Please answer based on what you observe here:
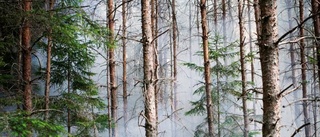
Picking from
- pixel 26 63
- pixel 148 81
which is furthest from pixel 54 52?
pixel 148 81

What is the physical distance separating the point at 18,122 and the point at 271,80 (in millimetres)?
2253

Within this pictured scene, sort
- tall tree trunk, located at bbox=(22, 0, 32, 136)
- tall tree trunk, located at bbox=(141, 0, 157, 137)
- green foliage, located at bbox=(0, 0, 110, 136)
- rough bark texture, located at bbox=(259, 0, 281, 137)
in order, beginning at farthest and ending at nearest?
tall tree trunk, located at bbox=(22, 0, 32, 136) → tall tree trunk, located at bbox=(141, 0, 157, 137) → green foliage, located at bbox=(0, 0, 110, 136) → rough bark texture, located at bbox=(259, 0, 281, 137)

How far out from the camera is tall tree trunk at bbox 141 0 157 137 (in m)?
4.01

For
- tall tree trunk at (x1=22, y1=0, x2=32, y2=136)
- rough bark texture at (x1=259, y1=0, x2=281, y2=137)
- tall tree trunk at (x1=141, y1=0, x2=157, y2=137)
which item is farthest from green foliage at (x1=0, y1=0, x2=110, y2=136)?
rough bark texture at (x1=259, y1=0, x2=281, y2=137)

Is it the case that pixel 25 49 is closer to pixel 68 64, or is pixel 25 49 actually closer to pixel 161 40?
pixel 68 64

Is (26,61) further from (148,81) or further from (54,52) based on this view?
(54,52)

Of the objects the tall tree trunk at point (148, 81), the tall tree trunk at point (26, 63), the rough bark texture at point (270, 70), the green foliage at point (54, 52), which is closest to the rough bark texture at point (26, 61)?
the tall tree trunk at point (26, 63)

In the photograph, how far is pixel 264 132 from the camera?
2586 mm

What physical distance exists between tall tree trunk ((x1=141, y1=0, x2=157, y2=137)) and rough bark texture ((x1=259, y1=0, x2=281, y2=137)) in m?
1.72

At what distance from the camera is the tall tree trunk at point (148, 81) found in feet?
13.1

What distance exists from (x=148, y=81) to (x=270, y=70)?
181 cm

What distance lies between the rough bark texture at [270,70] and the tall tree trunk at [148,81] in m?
1.72

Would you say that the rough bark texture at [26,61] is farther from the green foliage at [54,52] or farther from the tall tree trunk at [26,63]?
the green foliage at [54,52]

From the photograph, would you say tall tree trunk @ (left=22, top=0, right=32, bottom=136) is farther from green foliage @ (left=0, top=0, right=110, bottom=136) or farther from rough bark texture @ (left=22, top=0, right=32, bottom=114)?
green foliage @ (left=0, top=0, right=110, bottom=136)
